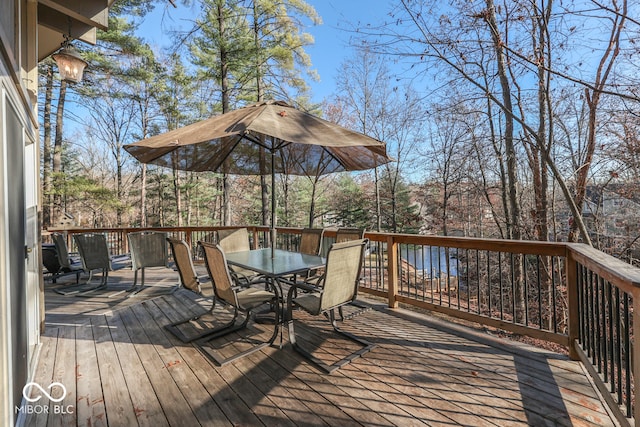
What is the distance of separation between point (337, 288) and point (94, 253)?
426 cm

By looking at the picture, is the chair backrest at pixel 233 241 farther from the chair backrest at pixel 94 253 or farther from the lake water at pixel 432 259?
the lake water at pixel 432 259

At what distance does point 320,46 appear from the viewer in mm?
9500

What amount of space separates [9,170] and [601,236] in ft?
29.8

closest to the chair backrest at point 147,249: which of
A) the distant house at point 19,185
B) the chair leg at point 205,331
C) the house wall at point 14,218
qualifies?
the distant house at point 19,185

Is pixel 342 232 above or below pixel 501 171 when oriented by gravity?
below

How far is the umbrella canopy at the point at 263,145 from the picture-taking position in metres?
2.61

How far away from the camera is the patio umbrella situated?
2.62 m

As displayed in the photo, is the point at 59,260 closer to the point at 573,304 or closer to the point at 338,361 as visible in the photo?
the point at 338,361

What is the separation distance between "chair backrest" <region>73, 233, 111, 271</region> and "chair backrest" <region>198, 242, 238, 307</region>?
2896 mm

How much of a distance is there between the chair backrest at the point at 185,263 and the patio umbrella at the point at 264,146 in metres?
0.98

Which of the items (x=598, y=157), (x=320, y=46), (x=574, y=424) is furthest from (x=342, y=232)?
(x=320, y=46)

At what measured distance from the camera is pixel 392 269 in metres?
3.85

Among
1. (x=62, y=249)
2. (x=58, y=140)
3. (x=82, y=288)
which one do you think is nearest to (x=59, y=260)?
(x=62, y=249)

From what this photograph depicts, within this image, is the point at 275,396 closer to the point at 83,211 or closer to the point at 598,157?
the point at 598,157
